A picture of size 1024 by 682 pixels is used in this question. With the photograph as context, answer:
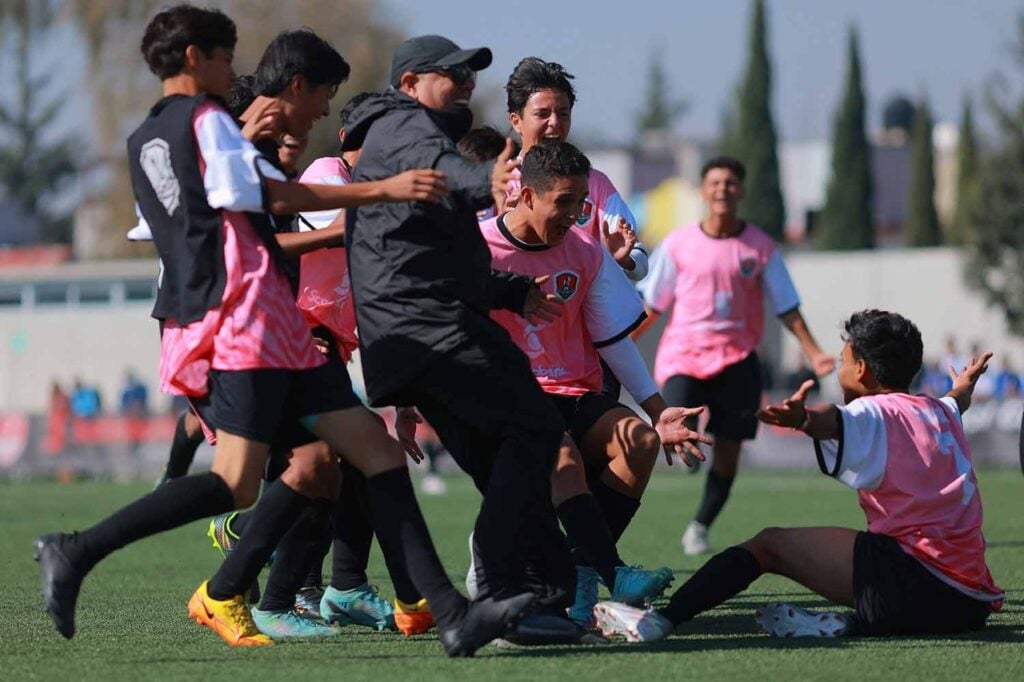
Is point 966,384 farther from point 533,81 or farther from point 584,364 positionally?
point 533,81

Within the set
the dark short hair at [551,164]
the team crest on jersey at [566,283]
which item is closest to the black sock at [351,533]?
the team crest on jersey at [566,283]

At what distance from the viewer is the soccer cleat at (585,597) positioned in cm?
681

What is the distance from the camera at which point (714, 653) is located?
6.13 meters

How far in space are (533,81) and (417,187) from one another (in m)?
2.49

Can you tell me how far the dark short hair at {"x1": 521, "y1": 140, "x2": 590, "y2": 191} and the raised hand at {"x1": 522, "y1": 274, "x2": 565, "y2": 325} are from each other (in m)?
0.45

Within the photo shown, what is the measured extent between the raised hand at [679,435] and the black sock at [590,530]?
361mm

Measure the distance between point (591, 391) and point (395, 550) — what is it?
142cm

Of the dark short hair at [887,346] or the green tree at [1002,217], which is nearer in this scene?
the dark short hair at [887,346]

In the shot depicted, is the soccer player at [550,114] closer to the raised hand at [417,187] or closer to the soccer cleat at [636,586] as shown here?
the soccer cleat at [636,586]

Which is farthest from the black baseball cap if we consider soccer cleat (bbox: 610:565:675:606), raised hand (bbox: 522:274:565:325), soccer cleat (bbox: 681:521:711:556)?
soccer cleat (bbox: 681:521:711:556)

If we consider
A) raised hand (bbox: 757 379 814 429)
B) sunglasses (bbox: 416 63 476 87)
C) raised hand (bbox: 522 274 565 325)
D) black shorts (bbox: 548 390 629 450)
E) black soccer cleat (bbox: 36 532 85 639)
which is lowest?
black soccer cleat (bbox: 36 532 85 639)

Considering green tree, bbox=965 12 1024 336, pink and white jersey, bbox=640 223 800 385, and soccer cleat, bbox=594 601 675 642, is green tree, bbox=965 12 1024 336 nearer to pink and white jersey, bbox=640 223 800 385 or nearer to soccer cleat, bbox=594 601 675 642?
pink and white jersey, bbox=640 223 800 385

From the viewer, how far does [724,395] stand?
11352 millimetres

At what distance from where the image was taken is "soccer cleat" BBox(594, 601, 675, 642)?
639 centimetres
